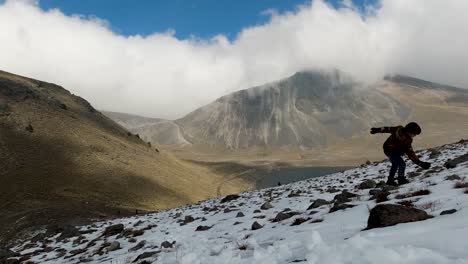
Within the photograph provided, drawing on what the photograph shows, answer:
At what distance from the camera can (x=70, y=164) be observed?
93.4m

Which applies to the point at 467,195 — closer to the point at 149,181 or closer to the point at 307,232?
the point at 307,232

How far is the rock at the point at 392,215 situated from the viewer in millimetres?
9234

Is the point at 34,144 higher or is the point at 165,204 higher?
the point at 34,144

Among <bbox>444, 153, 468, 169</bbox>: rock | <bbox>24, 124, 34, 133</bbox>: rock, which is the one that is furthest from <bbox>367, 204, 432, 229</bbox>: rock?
<bbox>24, 124, 34, 133</bbox>: rock

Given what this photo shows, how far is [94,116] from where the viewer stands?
130500 mm

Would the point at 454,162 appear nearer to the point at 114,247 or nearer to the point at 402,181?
the point at 402,181

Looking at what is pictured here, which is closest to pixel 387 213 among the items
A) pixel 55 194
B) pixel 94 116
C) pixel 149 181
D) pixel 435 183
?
pixel 435 183

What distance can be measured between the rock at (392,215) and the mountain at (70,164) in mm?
47110

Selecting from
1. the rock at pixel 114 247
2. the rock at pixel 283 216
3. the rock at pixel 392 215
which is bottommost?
the rock at pixel 114 247

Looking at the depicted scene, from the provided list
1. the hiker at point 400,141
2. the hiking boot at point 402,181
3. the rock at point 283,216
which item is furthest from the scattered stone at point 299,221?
the hiking boot at point 402,181

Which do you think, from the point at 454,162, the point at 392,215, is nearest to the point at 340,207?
the point at 392,215

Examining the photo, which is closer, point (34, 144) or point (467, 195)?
point (467, 195)

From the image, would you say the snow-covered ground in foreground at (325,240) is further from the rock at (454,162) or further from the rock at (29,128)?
the rock at (29,128)

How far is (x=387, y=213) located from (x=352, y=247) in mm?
2092
